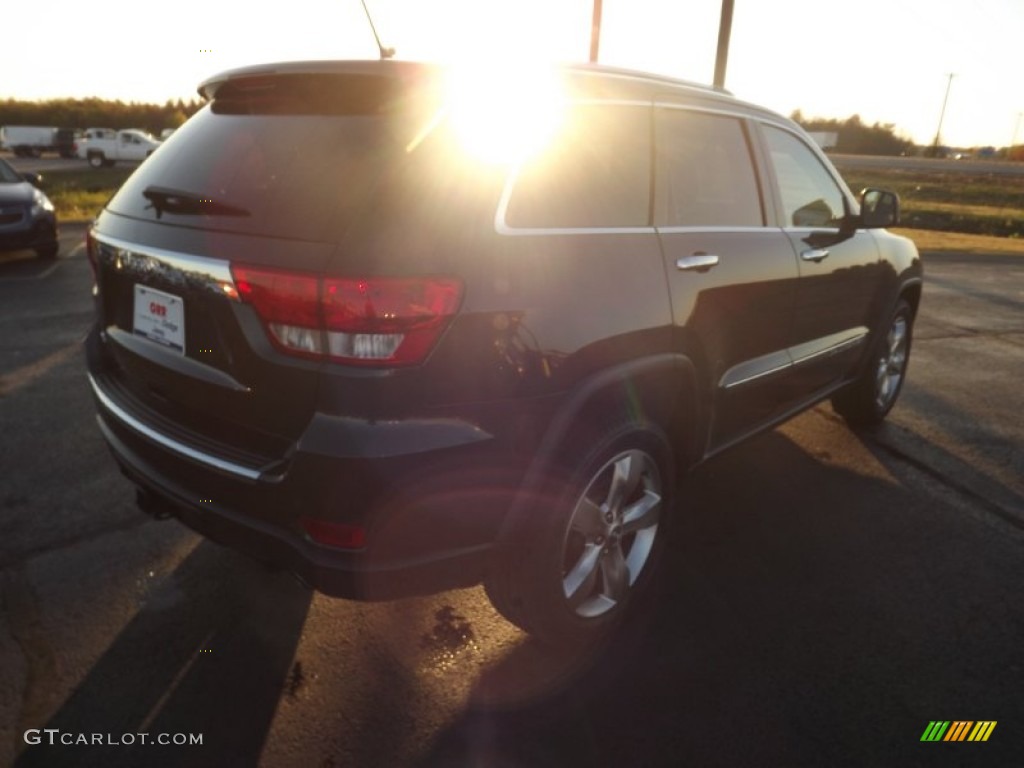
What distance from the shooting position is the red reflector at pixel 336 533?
1.80m

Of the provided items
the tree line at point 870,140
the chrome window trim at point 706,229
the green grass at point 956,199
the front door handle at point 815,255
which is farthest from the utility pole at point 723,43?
the tree line at point 870,140

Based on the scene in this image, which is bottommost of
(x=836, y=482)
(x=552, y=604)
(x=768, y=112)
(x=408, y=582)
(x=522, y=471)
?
(x=836, y=482)

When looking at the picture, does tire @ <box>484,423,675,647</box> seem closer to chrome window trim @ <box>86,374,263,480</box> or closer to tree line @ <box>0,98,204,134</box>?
chrome window trim @ <box>86,374,263,480</box>

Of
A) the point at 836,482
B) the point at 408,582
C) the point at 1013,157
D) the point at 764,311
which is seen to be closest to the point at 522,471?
the point at 408,582

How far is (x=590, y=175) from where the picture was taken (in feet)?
7.40

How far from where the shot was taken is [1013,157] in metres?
89.9

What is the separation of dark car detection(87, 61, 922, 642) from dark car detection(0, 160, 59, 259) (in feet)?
24.2

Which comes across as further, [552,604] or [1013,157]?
[1013,157]

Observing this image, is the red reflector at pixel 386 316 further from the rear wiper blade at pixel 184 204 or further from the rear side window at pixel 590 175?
the rear wiper blade at pixel 184 204

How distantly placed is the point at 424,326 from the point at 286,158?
71cm

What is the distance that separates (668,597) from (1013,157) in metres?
A: 111

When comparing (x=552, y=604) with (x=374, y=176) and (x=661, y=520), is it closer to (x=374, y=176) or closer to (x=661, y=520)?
(x=661, y=520)

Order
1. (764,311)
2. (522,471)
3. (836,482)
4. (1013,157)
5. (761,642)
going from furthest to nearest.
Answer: (1013,157), (836,482), (764,311), (761,642), (522,471)

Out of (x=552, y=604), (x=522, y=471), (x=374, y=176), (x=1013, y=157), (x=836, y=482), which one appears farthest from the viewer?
(x=1013, y=157)
